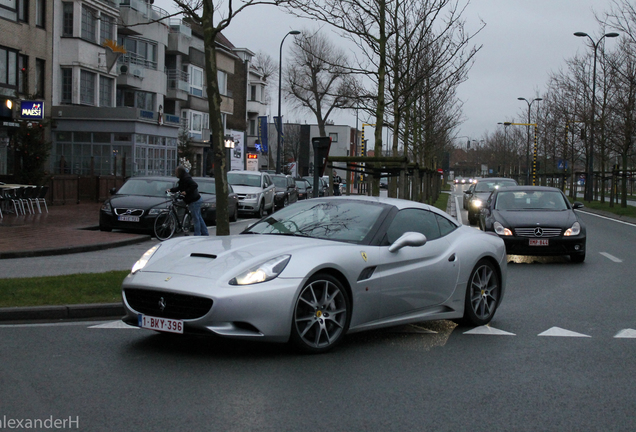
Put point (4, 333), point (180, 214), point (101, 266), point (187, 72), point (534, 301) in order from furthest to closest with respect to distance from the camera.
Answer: point (187, 72)
point (180, 214)
point (101, 266)
point (534, 301)
point (4, 333)

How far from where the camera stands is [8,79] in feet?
Result: 107

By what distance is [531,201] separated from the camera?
16.1 m

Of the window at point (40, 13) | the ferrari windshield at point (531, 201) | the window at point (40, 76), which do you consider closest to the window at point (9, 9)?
the window at point (40, 13)

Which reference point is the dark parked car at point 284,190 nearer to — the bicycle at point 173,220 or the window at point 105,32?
the window at point 105,32

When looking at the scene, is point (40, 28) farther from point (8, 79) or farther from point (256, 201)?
point (256, 201)

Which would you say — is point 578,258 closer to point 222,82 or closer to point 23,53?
point 23,53

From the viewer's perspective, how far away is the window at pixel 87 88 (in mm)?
38531

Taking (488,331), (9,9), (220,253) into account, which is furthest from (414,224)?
(9,9)

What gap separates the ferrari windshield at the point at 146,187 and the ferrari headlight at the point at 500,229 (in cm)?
908

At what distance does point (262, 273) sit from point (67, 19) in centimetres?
3460

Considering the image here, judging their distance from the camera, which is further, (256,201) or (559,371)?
(256,201)

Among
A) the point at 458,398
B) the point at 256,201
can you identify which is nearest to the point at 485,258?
the point at 458,398

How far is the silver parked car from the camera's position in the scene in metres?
28.9

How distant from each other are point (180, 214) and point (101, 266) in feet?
22.9
